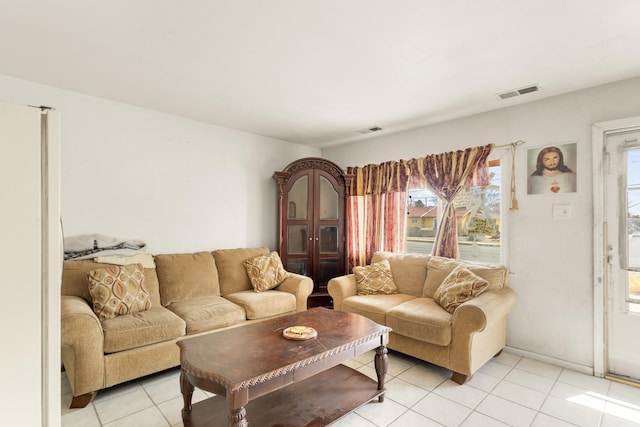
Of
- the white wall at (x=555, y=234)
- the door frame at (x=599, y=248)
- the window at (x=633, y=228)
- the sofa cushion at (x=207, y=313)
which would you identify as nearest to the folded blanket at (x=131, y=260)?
the sofa cushion at (x=207, y=313)

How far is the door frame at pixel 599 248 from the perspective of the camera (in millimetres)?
2639

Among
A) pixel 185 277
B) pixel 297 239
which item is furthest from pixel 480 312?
pixel 185 277

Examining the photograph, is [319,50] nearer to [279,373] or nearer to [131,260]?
[279,373]

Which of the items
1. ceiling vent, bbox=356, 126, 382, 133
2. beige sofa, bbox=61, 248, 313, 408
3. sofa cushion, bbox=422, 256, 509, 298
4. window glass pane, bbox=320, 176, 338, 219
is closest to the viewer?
beige sofa, bbox=61, 248, 313, 408

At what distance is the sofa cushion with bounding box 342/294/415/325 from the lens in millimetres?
3007

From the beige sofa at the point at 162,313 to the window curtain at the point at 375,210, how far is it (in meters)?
1.14

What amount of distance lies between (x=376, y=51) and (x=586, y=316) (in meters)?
2.81

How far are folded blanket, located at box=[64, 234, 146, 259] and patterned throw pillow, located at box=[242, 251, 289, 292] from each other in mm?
1173

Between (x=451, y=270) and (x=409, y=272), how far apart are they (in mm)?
484

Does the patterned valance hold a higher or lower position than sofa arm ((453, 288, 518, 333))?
higher

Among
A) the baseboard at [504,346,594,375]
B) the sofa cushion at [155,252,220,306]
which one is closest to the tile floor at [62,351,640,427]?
the baseboard at [504,346,594,375]

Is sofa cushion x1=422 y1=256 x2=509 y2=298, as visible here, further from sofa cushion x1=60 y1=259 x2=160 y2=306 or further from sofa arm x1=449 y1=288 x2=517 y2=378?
sofa cushion x1=60 y1=259 x2=160 y2=306

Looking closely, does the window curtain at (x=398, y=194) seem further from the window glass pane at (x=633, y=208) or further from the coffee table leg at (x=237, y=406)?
the coffee table leg at (x=237, y=406)

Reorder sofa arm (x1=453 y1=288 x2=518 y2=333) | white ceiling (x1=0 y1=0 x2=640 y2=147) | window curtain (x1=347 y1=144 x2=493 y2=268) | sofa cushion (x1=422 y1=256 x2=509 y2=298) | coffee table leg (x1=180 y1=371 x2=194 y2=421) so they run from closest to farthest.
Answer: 1. white ceiling (x1=0 y1=0 x2=640 y2=147)
2. coffee table leg (x1=180 y1=371 x2=194 y2=421)
3. sofa arm (x1=453 y1=288 x2=518 y2=333)
4. sofa cushion (x1=422 y1=256 x2=509 y2=298)
5. window curtain (x1=347 y1=144 x2=493 y2=268)
